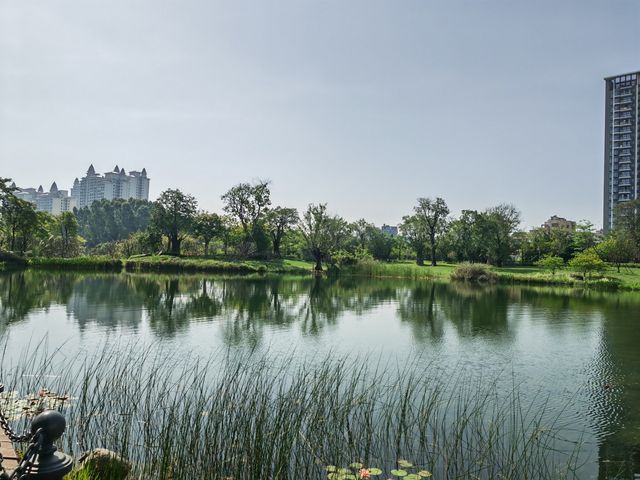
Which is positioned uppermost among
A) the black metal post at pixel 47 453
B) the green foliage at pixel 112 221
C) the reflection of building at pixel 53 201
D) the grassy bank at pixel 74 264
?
the reflection of building at pixel 53 201

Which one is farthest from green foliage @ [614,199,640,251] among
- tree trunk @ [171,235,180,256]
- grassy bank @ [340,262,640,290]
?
tree trunk @ [171,235,180,256]

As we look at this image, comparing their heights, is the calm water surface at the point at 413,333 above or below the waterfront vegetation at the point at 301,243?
below

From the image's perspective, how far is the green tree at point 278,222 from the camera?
198 feet

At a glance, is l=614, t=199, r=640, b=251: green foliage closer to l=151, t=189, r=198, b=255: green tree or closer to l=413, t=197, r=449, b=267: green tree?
l=413, t=197, r=449, b=267: green tree

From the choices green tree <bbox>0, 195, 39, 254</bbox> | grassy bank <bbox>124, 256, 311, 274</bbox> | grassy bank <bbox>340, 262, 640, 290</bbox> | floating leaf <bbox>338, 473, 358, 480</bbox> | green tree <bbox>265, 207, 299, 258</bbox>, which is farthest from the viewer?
green tree <bbox>265, 207, 299, 258</bbox>

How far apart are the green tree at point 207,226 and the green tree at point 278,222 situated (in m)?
Answer: 5.96

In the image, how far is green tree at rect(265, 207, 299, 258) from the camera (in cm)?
6047

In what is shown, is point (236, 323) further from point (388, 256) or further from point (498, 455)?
point (388, 256)

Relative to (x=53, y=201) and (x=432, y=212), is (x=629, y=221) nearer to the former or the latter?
(x=432, y=212)

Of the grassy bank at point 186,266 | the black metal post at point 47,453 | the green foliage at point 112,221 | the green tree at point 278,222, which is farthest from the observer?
the green foliage at point 112,221

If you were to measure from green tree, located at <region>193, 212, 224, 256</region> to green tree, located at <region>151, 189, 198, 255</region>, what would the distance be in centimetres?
89

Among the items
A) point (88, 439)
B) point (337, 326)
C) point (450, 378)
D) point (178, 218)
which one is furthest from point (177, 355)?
point (178, 218)

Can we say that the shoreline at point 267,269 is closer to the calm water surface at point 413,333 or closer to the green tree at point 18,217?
the green tree at point 18,217

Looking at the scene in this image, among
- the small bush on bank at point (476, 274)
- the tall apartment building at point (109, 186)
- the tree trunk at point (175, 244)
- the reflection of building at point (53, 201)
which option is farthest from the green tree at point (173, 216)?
the reflection of building at point (53, 201)
